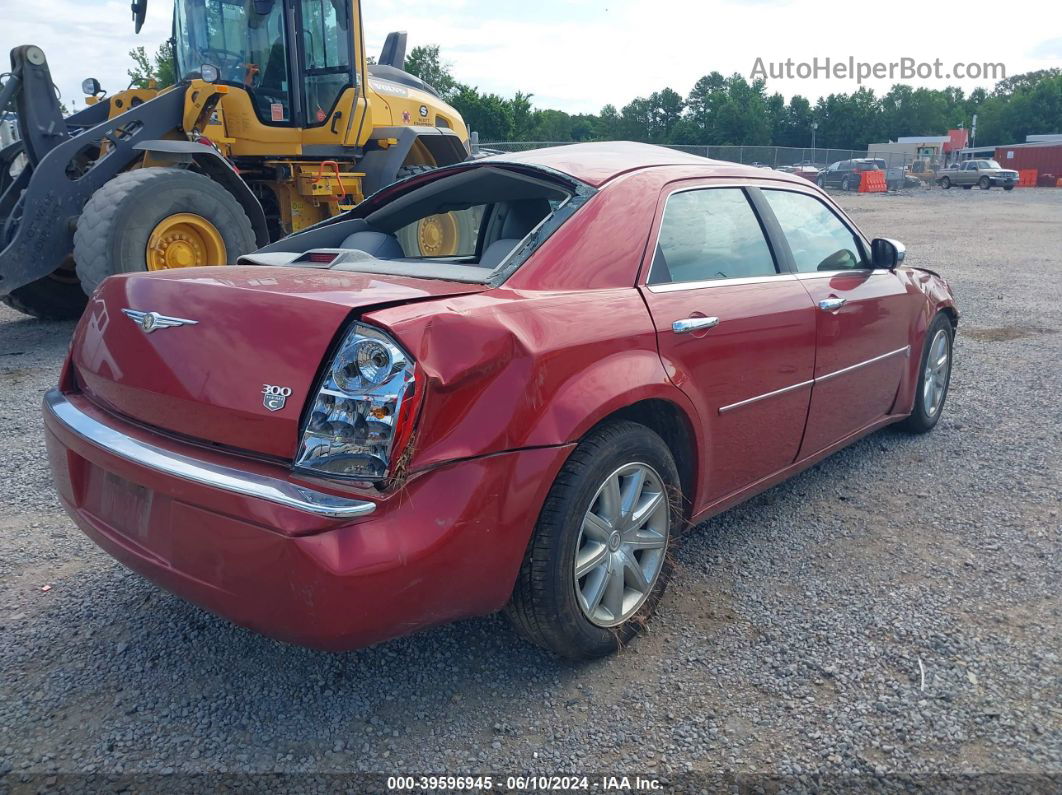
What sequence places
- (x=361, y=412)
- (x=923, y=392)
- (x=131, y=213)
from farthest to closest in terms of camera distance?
(x=131, y=213)
(x=923, y=392)
(x=361, y=412)

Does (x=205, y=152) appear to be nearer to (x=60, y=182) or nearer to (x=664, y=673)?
(x=60, y=182)

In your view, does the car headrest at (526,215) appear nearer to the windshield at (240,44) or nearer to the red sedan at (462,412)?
the red sedan at (462,412)

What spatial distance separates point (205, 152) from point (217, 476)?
20.1 feet

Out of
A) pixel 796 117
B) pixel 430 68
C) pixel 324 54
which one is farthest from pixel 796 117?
pixel 324 54

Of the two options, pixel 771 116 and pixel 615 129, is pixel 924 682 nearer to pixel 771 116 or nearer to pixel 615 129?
pixel 615 129

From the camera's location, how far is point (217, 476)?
2.13 m

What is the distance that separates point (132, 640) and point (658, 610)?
5.98 ft

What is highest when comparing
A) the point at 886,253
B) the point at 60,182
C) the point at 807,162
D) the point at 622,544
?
the point at 807,162

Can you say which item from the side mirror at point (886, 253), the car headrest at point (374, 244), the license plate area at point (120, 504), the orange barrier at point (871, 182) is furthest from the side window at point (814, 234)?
the orange barrier at point (871, 182)

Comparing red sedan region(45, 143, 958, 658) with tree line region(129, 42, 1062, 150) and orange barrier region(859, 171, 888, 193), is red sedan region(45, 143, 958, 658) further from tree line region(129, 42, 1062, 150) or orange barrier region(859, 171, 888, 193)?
tree line region(129, 42, 1062, 150)

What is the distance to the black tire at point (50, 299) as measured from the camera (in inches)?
309

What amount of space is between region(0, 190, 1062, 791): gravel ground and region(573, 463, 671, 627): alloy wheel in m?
0.19

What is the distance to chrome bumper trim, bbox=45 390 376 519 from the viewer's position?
6.57 feet

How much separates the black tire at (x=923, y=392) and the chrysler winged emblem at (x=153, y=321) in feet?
12.9
